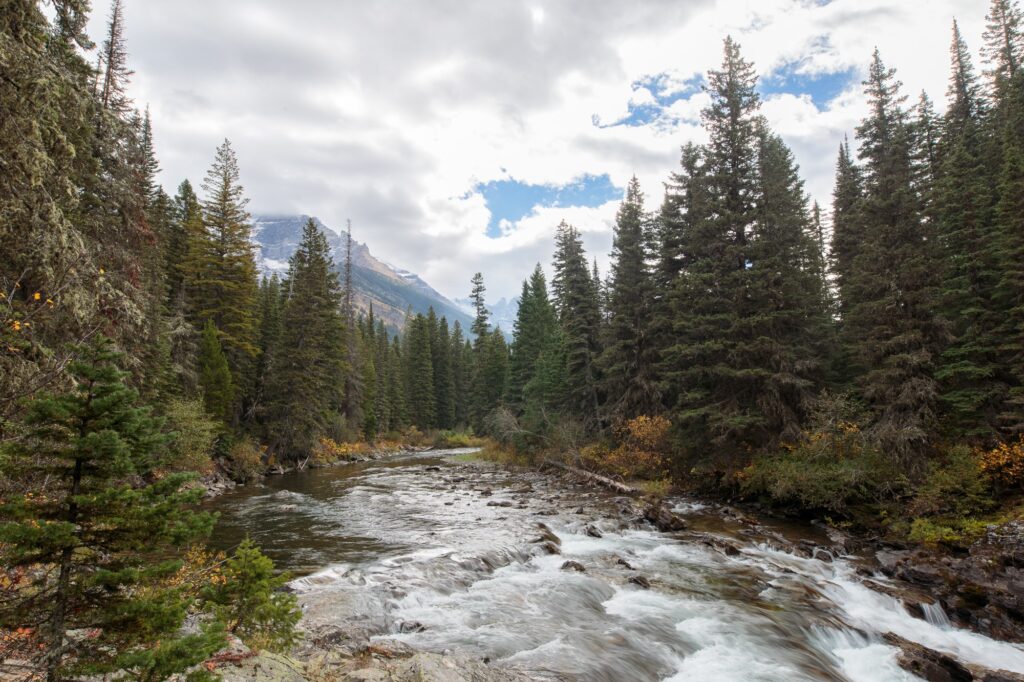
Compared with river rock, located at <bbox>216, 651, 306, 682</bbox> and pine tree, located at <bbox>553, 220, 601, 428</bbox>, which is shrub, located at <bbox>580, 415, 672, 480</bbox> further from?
river rock, located at <bbox>216, 651, 306, 682</bbox>

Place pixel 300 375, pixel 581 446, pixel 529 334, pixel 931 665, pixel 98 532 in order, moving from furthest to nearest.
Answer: pixel 529 334, pixel 300 375, pixel 581 446, pixel 931 665, pixel 98 532

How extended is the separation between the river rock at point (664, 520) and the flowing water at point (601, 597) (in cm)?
58

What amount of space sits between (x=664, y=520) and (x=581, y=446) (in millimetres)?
15847

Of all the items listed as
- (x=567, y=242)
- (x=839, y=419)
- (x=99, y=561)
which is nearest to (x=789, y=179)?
(x=567, y=242)

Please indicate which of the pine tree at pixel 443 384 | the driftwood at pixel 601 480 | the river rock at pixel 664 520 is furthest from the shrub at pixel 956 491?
the pine tree at pixel 443 384

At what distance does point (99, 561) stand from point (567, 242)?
40.7 m

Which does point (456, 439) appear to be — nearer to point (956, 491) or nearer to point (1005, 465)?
point (956, 491)

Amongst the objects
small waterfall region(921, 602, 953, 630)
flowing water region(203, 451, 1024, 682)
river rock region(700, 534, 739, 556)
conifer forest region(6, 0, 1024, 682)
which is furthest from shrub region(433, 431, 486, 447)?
small waterfall region(921, 602, 953, 630)

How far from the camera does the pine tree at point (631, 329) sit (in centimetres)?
3098

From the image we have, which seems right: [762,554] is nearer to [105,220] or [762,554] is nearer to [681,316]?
[681,316]

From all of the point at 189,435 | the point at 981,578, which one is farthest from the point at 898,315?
the point at 189,435

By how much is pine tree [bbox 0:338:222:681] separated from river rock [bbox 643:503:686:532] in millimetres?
16476

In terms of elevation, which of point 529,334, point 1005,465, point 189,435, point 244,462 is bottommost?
point 244,462

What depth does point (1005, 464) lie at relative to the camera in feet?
48.8
